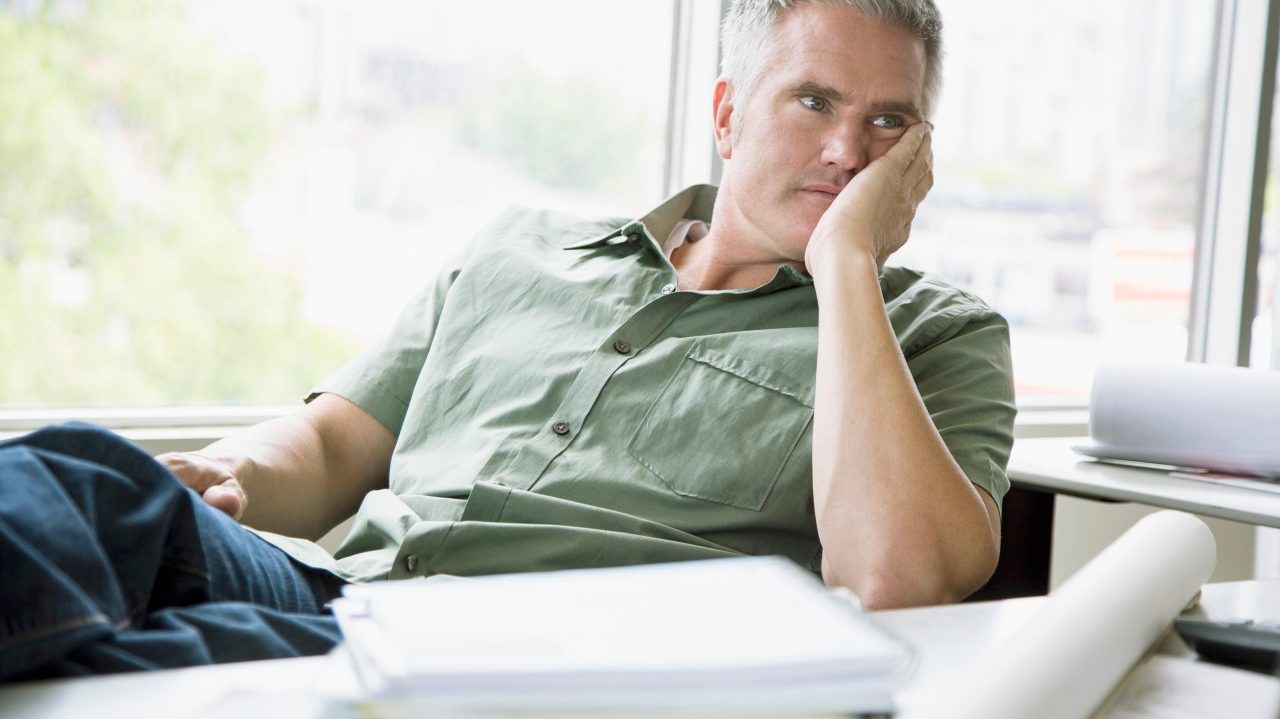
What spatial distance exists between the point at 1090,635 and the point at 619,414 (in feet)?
2.51

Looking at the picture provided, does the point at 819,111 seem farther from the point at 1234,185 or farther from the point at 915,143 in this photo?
the point at 1234,185

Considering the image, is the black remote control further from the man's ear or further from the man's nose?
the man's ear

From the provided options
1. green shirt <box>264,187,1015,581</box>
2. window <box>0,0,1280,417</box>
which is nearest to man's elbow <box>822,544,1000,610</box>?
green shirt <box>264,187,1015,581</box>

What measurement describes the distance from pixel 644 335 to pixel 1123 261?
86.3 inches

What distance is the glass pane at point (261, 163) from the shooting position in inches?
82.7

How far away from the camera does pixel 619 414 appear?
4.66 ft

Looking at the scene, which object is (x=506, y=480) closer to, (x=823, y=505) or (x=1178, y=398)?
(x=823, y=505)

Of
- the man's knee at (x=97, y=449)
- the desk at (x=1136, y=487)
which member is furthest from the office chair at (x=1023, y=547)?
the man's knee at (x=97, y=449)

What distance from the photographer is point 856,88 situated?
1.54 m

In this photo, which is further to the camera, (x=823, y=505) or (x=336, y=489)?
(x=336, y=489)

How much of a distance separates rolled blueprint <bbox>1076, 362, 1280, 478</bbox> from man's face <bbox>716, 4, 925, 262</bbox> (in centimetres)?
46

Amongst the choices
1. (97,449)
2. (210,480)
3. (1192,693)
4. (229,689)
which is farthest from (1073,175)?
(229,689)

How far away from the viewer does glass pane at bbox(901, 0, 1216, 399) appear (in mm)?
3045

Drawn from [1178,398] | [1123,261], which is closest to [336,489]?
[1178,398]
